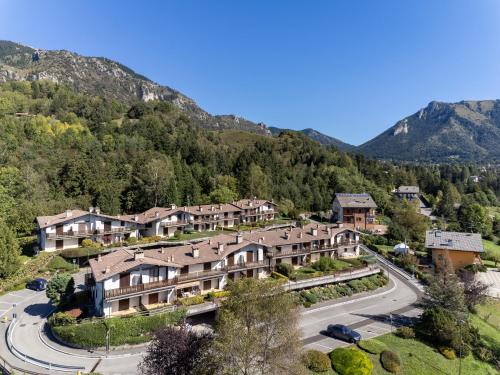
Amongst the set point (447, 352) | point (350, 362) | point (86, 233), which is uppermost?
point (86, 233)

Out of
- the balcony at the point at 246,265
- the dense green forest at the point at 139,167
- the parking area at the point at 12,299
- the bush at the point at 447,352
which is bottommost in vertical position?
the bush at the point at 447,352

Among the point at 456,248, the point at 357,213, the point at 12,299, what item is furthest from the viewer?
the point at 357,213

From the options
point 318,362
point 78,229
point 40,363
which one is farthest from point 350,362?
point 78,229

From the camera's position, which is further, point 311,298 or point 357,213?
point 357,213

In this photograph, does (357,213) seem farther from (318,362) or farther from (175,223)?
(318,362)

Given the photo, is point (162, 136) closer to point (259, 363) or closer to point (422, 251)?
point (422, 251)

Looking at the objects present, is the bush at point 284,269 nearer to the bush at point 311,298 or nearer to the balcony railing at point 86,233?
the bush at point 311,298

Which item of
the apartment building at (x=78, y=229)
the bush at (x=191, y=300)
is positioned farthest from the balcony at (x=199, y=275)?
the apartment building at (x=78, y=229)
